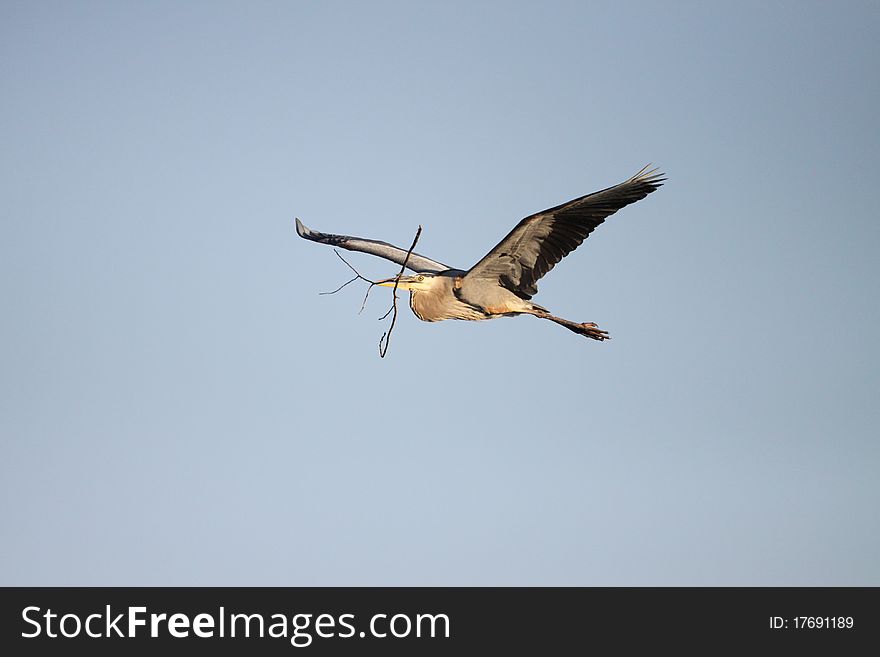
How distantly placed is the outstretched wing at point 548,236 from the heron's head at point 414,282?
0.64 m

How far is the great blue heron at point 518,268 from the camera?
22.5 meters

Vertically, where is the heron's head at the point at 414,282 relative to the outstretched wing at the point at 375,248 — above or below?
below

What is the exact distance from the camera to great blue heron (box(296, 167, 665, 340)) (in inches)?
887

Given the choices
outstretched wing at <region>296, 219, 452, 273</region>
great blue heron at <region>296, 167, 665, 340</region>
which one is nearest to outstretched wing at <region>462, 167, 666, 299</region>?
great blue heron at <region>296, 167, 665, 340</region>

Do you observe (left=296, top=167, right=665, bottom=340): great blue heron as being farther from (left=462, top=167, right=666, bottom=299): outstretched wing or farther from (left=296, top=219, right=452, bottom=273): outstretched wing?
(left=296, top=219, right=452, bottom=273): outstretched wing

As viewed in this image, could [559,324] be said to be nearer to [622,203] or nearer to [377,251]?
[622,203]

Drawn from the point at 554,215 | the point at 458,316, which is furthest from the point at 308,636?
the point at 554,215

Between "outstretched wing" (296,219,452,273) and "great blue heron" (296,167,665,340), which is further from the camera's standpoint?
"outstretched wing" (296,219,452,273)

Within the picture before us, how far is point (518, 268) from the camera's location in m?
23.3

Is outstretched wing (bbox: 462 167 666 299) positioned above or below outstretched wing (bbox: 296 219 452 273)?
below

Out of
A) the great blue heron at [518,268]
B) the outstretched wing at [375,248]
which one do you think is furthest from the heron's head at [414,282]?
the outstretched wing at [375,248]

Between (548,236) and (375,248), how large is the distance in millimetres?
5209

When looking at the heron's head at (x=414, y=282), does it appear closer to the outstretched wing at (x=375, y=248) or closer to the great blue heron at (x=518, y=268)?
the great blue heron at (x=518, y=268)

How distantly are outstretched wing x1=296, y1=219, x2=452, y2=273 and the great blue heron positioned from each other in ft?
5.35
